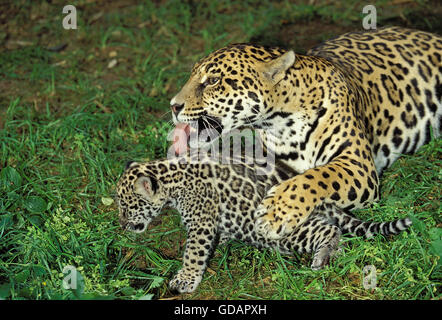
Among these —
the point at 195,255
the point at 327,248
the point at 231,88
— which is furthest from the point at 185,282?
the point at 231,88

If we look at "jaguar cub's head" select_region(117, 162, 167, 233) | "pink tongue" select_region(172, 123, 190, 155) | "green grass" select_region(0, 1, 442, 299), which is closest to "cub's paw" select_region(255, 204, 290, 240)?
"green grass" select_region(0, 1, 442, 299)

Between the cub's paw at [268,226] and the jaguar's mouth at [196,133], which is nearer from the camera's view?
the cub's paw at [268,226]

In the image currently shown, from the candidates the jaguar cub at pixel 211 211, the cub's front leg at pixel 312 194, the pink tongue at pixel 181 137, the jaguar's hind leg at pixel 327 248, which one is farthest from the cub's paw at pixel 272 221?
the pink tongue at pixel 181 137

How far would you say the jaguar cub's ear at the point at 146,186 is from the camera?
604cm

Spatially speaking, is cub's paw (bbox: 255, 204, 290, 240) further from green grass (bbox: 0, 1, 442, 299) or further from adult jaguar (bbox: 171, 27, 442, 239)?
green grass (bbox: 0, 1, 442, 299)

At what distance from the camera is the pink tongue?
675 cm

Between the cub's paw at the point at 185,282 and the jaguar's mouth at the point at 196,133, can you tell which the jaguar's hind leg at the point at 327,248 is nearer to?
the cub's paw at the point at 185,282

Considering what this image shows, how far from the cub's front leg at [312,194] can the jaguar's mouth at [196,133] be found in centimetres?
91

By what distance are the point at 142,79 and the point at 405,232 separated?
4936 mm

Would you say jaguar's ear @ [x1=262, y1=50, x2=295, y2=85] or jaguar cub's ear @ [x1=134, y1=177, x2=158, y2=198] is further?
jaguar's ear @ [x1=262, y1=50, x2=295, y2=85]

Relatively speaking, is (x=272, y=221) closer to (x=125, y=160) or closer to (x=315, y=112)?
(x=315, y=112)

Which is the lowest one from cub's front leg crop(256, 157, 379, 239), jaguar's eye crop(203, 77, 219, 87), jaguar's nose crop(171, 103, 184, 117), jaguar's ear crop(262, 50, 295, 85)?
cub's front leg crop(256, 157, 379, 239)

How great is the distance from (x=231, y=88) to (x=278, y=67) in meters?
0.52

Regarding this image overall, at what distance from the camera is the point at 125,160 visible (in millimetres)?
7832
